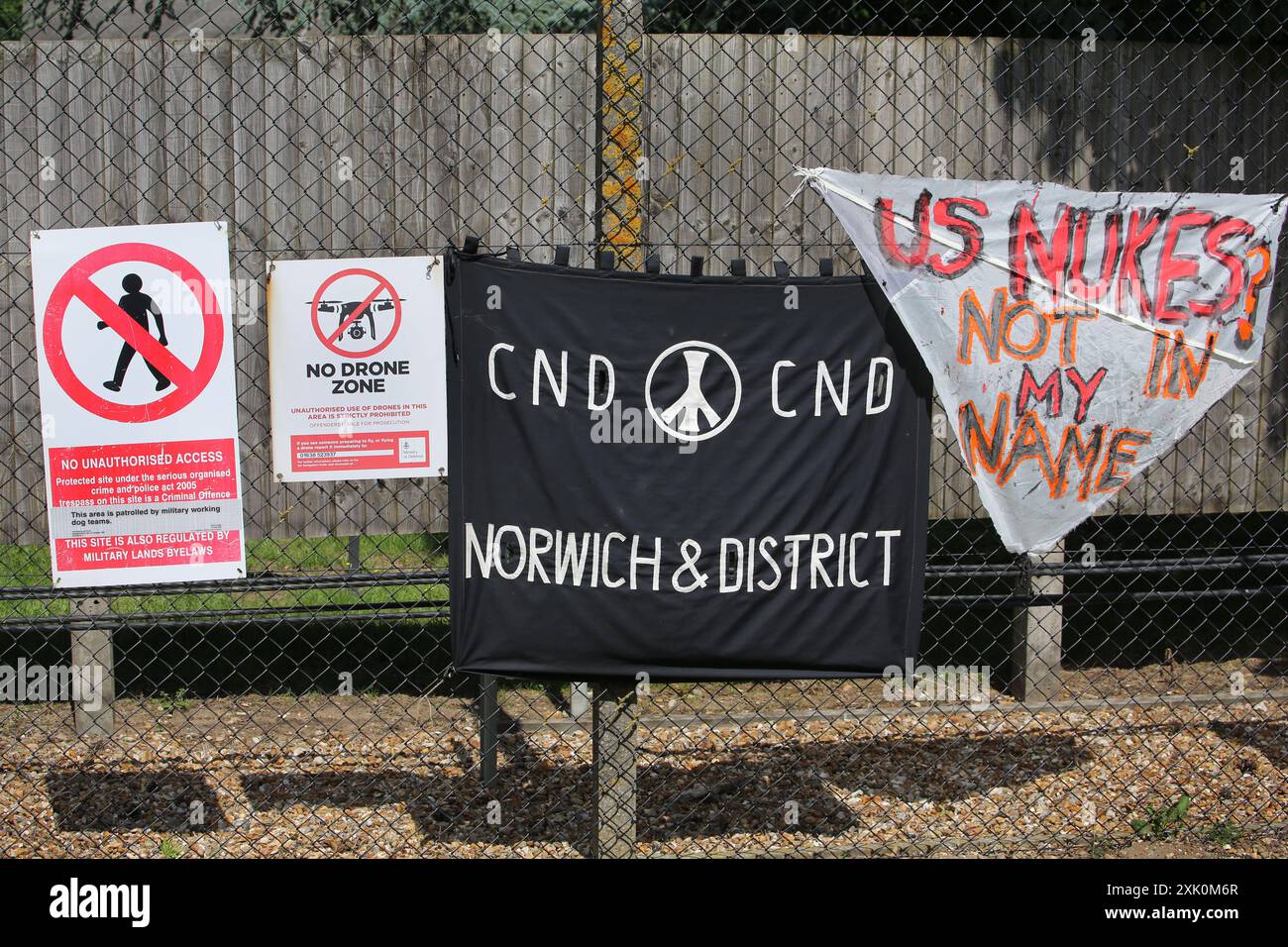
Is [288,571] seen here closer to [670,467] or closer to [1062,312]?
[670,467]

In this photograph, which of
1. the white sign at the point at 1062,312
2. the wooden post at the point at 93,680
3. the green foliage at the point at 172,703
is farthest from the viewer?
the green foliage at the point at 172,703

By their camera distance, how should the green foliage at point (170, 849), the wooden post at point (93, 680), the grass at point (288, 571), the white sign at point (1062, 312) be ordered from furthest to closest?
the grass at point (288, 571), the wooden post at point (93, 680), the green foliage at point (170, 849), the white sign at point (1062, 312)

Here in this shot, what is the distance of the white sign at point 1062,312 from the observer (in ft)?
12.3

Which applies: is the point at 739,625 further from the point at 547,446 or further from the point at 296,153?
the point at 296,153

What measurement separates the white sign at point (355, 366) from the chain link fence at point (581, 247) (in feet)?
1.49

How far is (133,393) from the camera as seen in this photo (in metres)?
3.78

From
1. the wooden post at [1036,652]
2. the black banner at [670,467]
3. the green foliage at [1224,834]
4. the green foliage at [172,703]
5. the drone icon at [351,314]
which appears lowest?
the green foliage at [1224,834]

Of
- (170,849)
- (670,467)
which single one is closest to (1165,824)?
(670,467)

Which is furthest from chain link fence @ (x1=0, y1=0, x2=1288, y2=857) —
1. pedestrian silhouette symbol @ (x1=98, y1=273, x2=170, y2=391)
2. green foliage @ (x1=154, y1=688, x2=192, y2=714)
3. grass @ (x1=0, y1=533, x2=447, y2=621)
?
grass @ (x1=0, y1=533, x2=447, y2=621)

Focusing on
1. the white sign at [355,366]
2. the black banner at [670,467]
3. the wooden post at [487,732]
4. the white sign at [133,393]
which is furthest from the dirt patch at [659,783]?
the white sign at [355,366]

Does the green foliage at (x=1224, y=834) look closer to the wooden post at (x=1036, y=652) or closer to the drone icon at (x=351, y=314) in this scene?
the wooden post at (x=1036, y=652)

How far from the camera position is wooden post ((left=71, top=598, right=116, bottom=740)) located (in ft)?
16.8

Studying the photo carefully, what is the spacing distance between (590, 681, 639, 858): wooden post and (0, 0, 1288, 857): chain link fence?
0.05 ft

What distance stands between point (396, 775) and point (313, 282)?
229 centimetres
